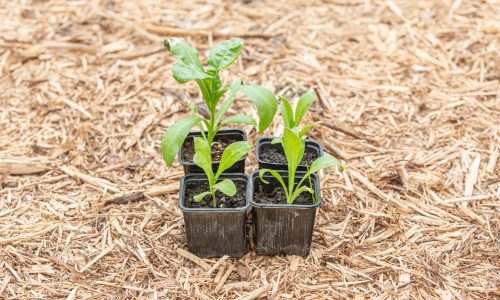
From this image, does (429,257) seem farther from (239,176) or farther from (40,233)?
(40,233)

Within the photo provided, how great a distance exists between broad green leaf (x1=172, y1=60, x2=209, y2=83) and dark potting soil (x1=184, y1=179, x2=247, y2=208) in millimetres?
497

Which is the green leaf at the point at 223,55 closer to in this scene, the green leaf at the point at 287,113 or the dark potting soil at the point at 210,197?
the green leaf at the point at 287,113

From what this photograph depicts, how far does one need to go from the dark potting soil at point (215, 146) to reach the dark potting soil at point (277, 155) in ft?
0.52

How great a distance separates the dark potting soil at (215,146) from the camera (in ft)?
8.17

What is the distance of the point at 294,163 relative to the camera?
2215mm

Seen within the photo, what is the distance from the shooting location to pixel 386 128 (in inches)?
124

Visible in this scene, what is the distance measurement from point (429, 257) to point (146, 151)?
1.57 metres

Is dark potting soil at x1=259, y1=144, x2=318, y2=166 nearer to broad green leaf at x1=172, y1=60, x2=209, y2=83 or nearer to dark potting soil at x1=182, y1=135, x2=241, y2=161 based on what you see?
dark potting soil at x1=182, y1=135, x2=241, y2=161

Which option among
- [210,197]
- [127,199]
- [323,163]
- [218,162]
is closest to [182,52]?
[218,162]

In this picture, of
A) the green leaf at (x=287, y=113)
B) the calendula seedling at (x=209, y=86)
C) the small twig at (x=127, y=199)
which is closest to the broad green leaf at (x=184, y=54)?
the calendula seedling at (x=209, y=86)

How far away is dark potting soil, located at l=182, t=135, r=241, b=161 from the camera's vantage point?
2.49m

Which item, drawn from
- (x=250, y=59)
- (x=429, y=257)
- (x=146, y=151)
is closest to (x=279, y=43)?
(x=250, y=59)

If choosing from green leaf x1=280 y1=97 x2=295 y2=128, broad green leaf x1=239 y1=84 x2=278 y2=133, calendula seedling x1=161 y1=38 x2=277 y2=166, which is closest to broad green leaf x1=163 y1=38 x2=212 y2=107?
calendula seedling x1=161 y1=38 x2=277 y2=166

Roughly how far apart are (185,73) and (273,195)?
660mm
